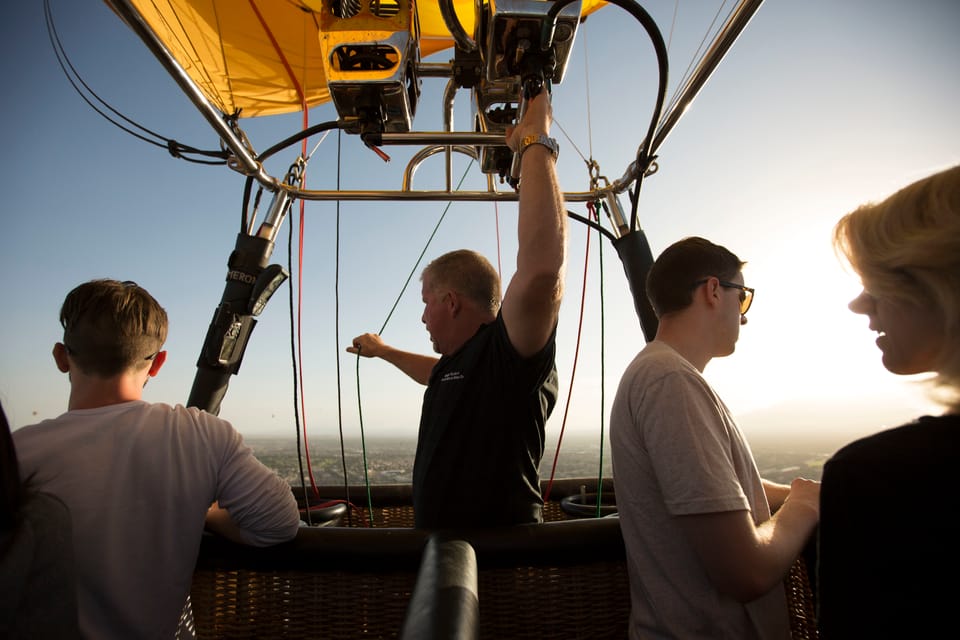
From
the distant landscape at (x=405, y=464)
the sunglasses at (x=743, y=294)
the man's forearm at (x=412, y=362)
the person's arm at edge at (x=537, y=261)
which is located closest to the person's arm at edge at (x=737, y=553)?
the distant landscape at (x=405, y=464)

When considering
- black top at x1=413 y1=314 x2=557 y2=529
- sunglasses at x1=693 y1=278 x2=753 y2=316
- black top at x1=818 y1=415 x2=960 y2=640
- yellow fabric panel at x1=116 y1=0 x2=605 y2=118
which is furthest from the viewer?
yellow fabric panel at x1=116 y1=0 x2=605 y2=118

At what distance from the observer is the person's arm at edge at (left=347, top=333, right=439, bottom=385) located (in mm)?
1996

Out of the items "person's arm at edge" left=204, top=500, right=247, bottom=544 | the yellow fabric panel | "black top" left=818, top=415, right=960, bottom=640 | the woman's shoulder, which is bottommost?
"person's arm at edge" left=204, top=500, right=247, bottom=544

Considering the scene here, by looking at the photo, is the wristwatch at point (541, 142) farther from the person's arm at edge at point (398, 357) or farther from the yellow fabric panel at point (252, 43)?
the person's arm at edge at point (398, 357)

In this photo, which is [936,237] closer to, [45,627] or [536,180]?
[536,180]

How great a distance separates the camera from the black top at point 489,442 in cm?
104

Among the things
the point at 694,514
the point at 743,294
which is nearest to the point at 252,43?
the point at 743,294

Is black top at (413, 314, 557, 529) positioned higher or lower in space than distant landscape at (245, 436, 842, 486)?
higher

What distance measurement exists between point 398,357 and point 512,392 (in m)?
1.07

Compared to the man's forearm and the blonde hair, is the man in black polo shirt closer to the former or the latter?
the blonde hair

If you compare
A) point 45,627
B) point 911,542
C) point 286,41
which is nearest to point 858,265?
point 911,542

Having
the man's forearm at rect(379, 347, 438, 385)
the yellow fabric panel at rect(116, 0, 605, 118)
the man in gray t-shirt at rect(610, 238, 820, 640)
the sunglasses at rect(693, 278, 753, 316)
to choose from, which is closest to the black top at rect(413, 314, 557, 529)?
the man in gray t-shirt at rect(610, 238, 820, 640)

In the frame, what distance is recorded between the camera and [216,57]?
217 cm

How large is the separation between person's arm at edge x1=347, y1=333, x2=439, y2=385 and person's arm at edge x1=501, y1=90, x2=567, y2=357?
1029 millimetres
